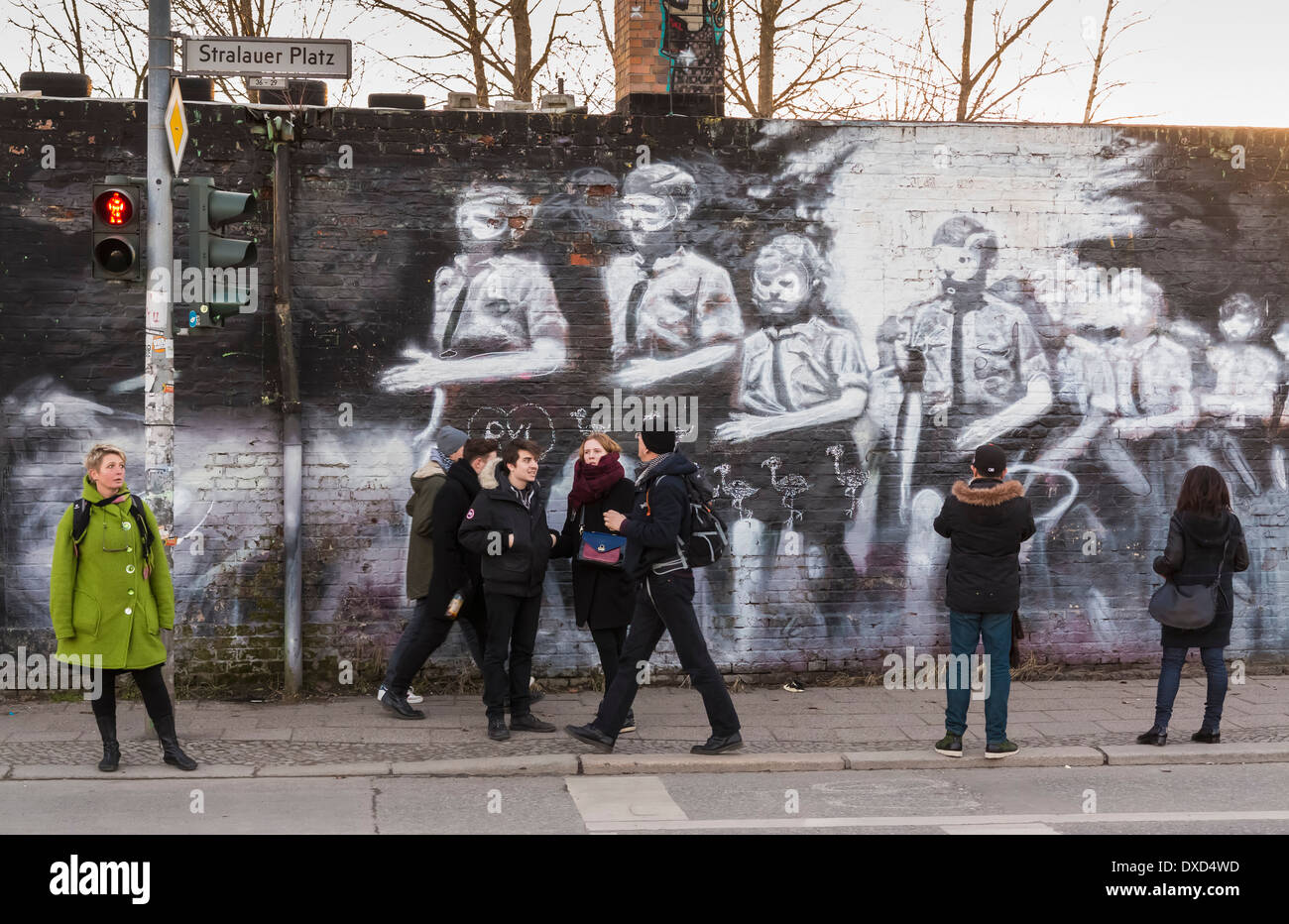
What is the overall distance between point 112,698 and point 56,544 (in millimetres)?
932

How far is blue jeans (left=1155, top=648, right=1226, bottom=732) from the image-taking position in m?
8.20

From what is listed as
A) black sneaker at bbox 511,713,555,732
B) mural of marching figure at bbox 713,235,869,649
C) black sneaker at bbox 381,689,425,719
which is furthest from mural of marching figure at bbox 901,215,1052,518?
black sneaker at bbox 381,689,425,719

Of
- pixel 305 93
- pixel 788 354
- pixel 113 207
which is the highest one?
pixel 305 93

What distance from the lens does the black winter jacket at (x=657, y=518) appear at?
757 cm

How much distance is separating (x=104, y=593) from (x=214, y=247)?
2.15 m

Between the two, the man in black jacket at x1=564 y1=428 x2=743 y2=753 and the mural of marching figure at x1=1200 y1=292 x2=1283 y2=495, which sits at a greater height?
the mural of marching figure at x1=1200 y1=292 x2=1283 y2=495

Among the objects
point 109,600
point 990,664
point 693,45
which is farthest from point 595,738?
point 693,45

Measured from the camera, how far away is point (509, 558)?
8070 mm

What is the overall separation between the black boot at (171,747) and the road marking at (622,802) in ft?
6.94

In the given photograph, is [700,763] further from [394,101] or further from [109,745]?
[394,101]

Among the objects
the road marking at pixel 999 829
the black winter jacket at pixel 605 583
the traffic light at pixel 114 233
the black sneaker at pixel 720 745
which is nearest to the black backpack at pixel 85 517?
the traffic light at pixel 114 233

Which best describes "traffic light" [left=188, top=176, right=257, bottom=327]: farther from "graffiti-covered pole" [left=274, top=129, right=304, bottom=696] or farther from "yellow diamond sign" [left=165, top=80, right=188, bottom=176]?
"graffiti-covered pole" [left=274, top=129, right=304, bottom=696]

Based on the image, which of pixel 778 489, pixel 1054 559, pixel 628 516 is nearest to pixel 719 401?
pixel 778 489

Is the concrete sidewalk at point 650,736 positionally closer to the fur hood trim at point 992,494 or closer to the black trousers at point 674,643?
the black trousers at point 674,643
